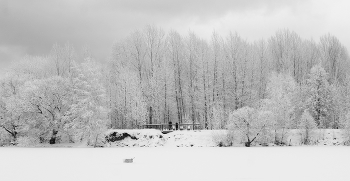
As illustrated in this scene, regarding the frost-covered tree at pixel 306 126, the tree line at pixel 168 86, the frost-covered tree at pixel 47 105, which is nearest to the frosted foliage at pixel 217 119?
the tree line at pixel 168 86

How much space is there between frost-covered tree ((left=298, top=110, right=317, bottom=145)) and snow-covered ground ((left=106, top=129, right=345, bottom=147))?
1.24 feet

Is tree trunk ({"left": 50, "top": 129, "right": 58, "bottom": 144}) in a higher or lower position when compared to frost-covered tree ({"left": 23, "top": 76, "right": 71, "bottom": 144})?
lower

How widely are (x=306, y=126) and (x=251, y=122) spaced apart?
7.27m

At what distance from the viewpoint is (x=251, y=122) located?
35.0m

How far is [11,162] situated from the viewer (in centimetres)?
2308

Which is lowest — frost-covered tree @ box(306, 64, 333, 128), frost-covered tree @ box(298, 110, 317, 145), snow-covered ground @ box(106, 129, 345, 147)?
snow-covered ground @ box(106, 129, 345, 147)

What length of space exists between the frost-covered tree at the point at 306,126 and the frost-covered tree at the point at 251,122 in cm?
455

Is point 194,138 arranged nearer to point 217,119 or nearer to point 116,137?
point 217,119

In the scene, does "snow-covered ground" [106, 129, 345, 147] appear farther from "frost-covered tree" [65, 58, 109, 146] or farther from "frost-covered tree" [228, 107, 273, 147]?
"frost-covered tree" [65, 58, 109, 146]

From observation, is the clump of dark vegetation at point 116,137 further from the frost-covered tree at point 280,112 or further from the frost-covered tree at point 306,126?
the frost-covered tree at point 306,126

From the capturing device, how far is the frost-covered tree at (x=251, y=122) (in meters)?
34.9

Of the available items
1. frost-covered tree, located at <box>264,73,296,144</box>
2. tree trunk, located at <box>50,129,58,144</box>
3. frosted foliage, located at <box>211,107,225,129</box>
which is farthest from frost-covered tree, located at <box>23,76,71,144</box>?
frost-covered tree, located at <box>264,73,296,144</box>

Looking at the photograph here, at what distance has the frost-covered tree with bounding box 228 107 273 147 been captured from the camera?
34938 millimetres

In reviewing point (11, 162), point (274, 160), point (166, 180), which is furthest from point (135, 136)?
point (166, 180)
